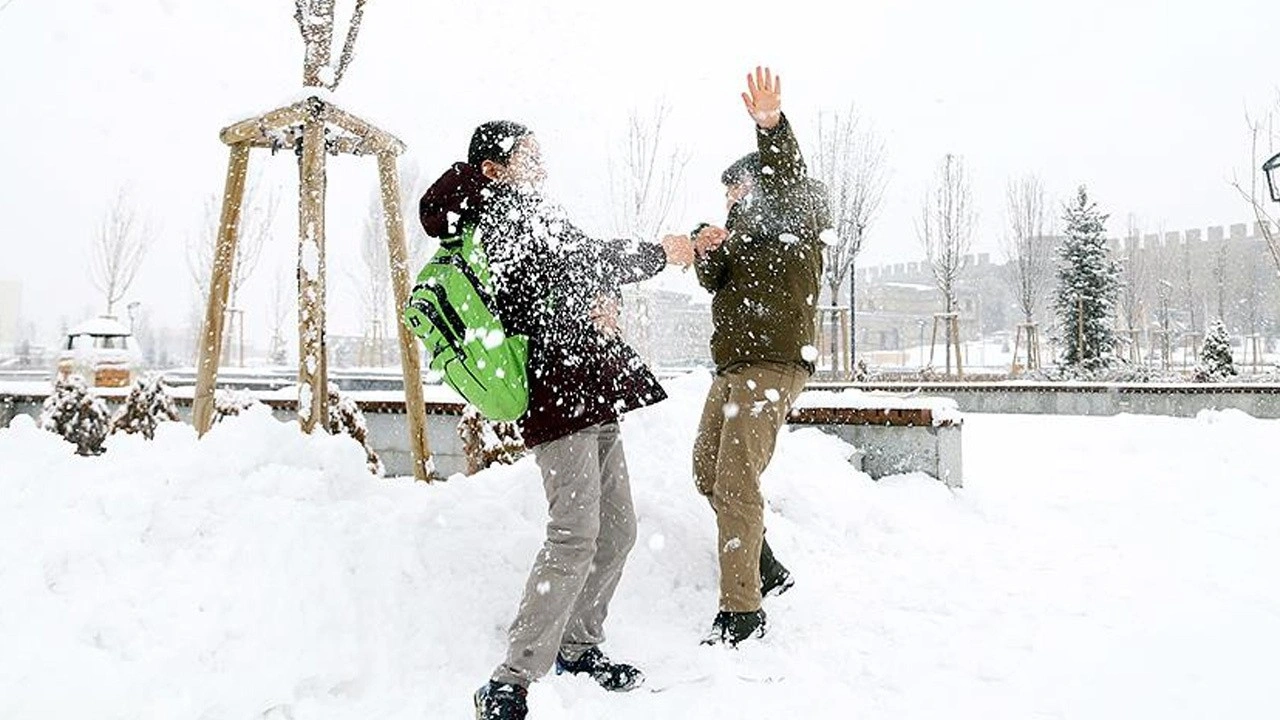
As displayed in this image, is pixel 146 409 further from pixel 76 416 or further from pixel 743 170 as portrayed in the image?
pixel 743 170

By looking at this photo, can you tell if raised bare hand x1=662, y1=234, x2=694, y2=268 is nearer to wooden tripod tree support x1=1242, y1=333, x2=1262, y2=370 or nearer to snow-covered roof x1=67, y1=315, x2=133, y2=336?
snow-covered roof x1=67, y1=315, x2=133, y2=336

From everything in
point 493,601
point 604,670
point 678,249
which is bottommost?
point 604,670

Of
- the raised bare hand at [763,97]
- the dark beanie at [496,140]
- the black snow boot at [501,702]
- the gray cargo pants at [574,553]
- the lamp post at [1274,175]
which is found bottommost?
the black snow boot at [501,702]

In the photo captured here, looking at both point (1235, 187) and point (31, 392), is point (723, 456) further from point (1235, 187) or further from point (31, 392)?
point (1235, 187)

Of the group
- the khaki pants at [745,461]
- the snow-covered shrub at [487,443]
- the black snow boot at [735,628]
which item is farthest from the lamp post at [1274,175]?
the black snow boot at [735,628]

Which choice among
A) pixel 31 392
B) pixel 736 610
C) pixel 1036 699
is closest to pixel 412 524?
pixel 736 610

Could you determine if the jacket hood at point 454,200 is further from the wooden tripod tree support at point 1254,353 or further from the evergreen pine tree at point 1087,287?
the wooden tripod tree support at point 1254,353

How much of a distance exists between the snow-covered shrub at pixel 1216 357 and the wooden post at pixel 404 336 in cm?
1902

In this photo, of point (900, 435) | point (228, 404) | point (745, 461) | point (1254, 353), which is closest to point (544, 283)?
point (745, 461)

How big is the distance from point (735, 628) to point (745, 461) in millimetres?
601

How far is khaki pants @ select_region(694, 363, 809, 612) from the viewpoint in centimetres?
300

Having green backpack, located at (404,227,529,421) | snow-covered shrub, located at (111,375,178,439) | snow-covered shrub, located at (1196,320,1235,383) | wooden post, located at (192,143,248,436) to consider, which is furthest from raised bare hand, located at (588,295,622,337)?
snow-covered shrub, located at (1196,320,1235,383)

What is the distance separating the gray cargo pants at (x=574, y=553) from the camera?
2.37 meters

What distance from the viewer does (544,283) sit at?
255cm
